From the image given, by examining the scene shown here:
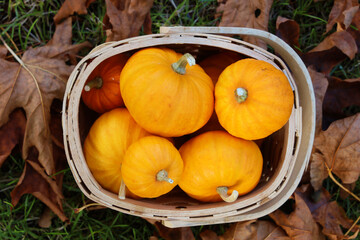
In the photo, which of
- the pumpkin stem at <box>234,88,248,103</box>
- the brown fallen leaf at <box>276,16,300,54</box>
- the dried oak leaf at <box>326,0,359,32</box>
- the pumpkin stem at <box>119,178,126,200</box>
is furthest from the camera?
the brown fallen leaf at <box>276,16,300,54</box>

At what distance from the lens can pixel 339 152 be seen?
1.86 meters

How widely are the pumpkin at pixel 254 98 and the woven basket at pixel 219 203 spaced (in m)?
0.14

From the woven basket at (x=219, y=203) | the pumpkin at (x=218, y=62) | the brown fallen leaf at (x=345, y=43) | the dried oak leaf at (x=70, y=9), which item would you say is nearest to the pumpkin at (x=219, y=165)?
the woven basket at (x=219, y=203)

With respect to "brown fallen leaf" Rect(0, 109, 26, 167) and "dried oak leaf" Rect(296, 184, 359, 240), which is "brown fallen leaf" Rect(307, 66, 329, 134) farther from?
"brown fallen leaf" Rect(0, 109, 26, 167)

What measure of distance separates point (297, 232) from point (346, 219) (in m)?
0.30

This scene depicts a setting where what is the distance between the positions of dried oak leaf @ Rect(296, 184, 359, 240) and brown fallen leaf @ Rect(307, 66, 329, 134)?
1.08 ft

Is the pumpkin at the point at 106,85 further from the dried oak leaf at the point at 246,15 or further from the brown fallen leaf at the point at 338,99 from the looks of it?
the brown fallen leaf at the point at 338,99


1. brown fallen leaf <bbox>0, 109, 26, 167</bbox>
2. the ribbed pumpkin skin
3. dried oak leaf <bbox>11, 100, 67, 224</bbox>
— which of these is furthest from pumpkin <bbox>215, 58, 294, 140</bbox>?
brown fallen leaf <bbox>0, 109, 26, 167</bbox>

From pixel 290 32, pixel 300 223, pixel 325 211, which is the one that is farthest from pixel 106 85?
pixel 325 211

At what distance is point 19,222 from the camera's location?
6.22 feet

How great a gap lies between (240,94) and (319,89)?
0.71m

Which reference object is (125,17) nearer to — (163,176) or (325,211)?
(163,176)

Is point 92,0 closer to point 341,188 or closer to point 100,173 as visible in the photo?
point 100,173

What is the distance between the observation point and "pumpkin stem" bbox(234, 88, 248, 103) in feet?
4.51
